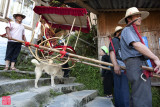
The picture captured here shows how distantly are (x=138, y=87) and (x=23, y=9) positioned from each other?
24.4ft

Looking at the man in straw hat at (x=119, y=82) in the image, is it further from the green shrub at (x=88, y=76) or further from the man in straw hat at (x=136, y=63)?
the green shrub at (x=88, y=76)

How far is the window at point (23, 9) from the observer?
645cm

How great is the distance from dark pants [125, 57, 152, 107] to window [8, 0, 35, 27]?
20.8ft

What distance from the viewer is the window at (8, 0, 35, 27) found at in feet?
21.1

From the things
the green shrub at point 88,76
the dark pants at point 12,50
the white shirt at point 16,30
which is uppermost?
the white shirt at point 16,30

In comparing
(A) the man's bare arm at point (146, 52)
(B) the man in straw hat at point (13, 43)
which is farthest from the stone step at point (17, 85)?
(A) the man's bare arm at point (146, 52)

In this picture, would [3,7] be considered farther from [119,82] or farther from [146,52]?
[146,52]

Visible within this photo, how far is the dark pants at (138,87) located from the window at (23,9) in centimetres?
635

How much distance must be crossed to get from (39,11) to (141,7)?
436cm

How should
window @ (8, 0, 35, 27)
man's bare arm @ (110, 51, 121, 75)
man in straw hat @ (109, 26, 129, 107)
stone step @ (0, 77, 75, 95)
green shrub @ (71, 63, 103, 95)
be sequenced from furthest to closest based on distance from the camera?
window @ (8, 0, 35, 27)
green shrub @ (71, 63, 103, 95)
man in straw hat @ (109, 26, 129, 107)
stone step @ (0, 77, 75, 95)
man's bare arm @ (110, 51, 121, 75)

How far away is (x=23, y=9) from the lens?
23.8ft

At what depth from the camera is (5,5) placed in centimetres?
596

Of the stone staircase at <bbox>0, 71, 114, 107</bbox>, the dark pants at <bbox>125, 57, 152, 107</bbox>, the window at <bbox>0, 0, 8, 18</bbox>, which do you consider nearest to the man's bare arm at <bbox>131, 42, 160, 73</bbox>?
the dark pants at <bbox>125, 57, 152, 107</bbox>

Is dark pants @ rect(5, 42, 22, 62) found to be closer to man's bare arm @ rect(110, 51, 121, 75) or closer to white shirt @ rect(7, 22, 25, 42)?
white shirt @ rect(7, 22, 25, 42)
